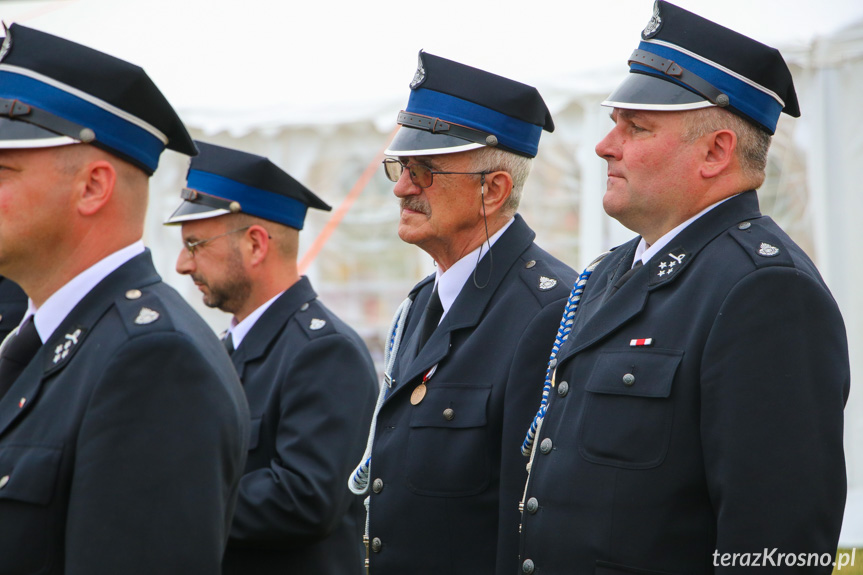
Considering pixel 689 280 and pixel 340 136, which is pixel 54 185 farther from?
pixel 340 136

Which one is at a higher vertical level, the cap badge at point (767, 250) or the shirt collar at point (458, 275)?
the cap badge at point (767, 250)

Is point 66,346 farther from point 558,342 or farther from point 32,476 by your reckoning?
point 558,342

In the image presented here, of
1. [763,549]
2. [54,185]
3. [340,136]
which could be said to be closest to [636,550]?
[763,549]

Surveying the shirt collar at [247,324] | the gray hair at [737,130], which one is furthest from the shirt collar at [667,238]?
the shirt collar at [247,324]

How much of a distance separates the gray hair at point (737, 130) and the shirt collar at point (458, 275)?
0.89 metres

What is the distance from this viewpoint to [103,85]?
2039mm

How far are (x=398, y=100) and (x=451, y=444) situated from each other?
3658mm

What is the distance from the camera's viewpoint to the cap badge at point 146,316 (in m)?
1.89

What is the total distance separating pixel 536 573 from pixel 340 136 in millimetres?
4554

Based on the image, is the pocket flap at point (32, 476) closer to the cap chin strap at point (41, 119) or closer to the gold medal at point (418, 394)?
the cap chin strap at point (41, 119)

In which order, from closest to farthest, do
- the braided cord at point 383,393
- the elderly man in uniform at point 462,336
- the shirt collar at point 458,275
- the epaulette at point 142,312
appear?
the epaulette at point 142,312
the elderly man in uniform at point 462,336
the braided cord at point 383,393
the shirt collar at point 458,275

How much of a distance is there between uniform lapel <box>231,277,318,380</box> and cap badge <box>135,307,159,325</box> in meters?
1.67

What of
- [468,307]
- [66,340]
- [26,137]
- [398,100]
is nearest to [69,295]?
[66,340]

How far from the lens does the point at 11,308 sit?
3258 millimetres
